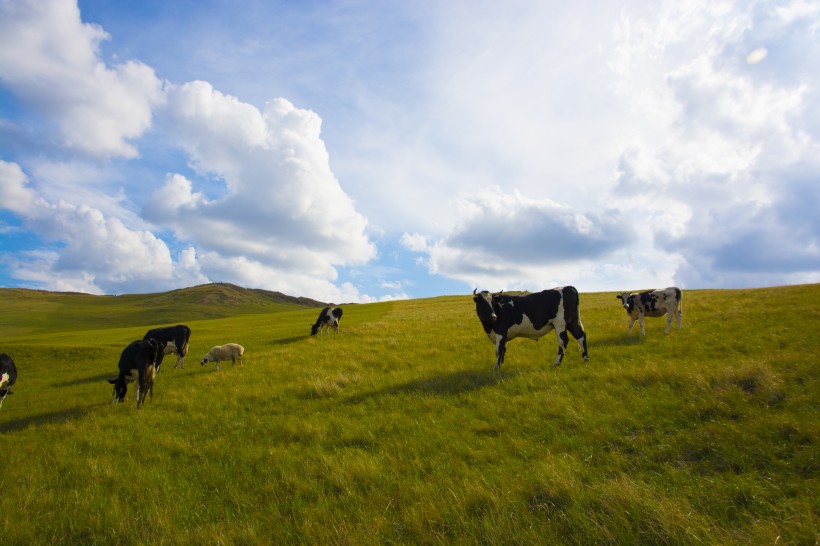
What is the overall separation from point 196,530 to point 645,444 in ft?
21.3

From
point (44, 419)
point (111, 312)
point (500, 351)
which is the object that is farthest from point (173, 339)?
point (111, 312)

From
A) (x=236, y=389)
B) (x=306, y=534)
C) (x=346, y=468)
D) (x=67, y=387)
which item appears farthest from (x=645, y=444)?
(x=67, y=387)

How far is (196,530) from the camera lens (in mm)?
4953

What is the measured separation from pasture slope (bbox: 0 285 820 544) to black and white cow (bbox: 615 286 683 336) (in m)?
3.64

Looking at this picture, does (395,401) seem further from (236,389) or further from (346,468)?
(236,389)

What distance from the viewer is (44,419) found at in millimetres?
11750

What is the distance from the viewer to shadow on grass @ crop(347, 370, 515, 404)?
33.6 ft

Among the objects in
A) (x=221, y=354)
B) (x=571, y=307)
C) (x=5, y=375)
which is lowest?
(x=5, y=375)

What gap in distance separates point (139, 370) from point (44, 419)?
8.80 ft

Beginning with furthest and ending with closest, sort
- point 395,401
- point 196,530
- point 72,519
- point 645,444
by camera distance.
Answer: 1. point 395,401
2. point 645,444
3. point 72,519
4. point 196,530

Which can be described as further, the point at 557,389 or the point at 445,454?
the point at 557,389

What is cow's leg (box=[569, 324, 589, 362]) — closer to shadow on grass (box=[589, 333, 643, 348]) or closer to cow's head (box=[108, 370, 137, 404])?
shadow on grass (box=[589, 333, 643, 348])

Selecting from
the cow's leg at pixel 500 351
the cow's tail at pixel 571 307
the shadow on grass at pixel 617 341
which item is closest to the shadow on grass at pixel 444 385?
the cow's leg at pixel 500 351

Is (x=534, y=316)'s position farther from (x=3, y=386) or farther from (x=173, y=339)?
(x=3, y=386)
